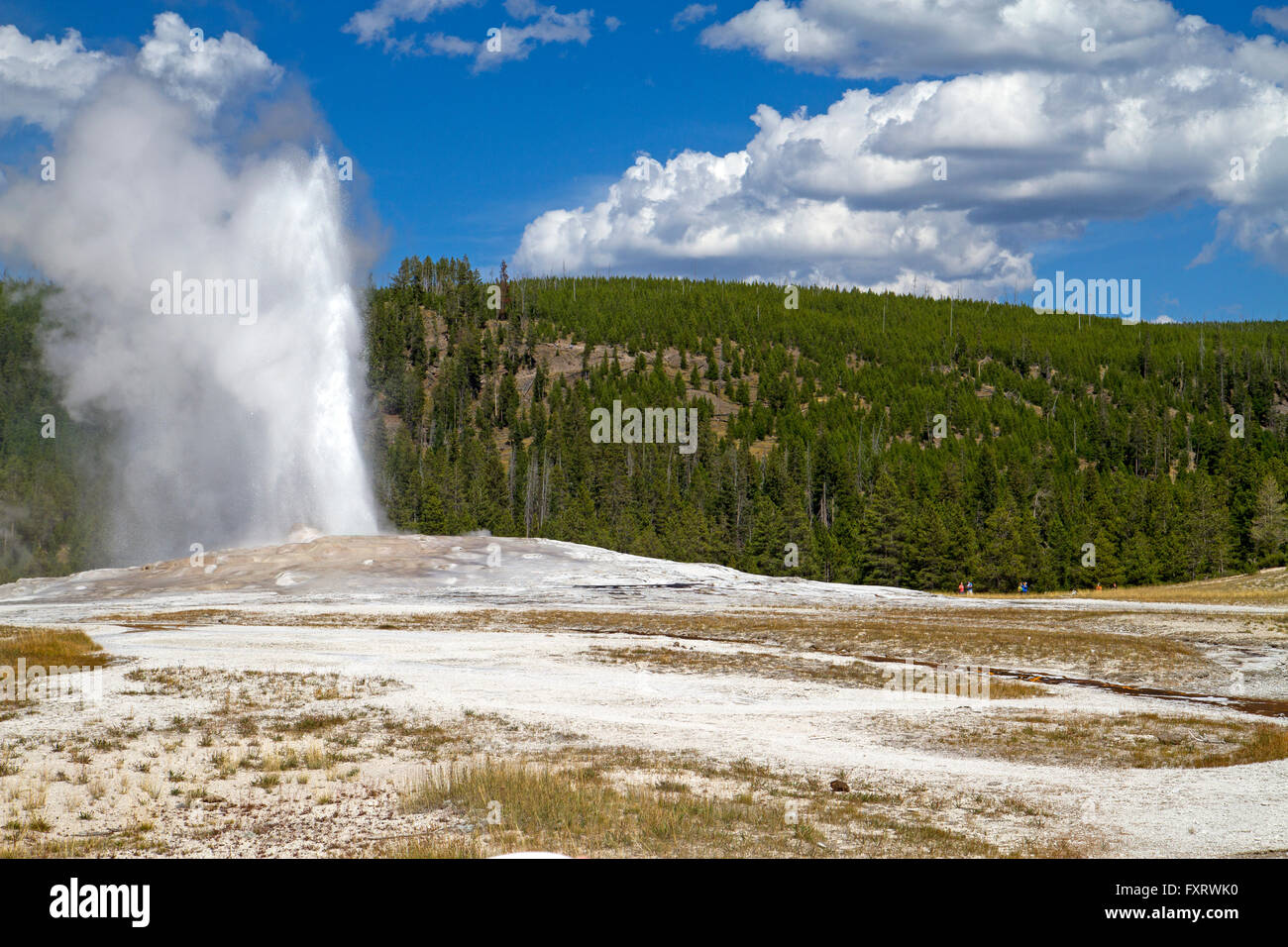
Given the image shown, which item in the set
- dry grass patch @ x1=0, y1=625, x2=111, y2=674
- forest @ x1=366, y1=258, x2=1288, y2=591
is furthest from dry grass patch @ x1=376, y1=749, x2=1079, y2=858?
forest @ x1=366, y1=258, x2=1288, y2=591

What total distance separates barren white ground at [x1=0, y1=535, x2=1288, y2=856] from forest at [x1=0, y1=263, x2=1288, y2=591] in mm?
22620

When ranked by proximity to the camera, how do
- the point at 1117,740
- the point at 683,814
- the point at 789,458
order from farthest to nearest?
the point at 789,458
the point at 1117,740
the point at 683,814

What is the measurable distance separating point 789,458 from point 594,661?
104667mm

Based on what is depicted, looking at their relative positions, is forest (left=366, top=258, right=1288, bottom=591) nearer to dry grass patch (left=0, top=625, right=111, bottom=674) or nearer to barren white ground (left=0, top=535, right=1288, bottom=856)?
barren white ground (left=0, top=535, right=1288, bottom=856)

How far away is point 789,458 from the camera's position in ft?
431

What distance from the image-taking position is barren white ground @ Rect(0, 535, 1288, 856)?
13797mm

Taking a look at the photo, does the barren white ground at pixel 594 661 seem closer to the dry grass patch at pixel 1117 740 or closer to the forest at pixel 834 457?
the dry grass patch at pixel 1117 740

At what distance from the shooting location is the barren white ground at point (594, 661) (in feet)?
45.3

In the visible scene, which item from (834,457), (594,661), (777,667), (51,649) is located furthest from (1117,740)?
(834,457)

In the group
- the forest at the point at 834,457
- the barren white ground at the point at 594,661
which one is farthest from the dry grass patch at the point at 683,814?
the forest at the point at 834,457

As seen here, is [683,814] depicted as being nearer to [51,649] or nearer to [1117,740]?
[1117,740]

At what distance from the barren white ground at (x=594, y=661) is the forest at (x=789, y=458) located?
22620 mm
